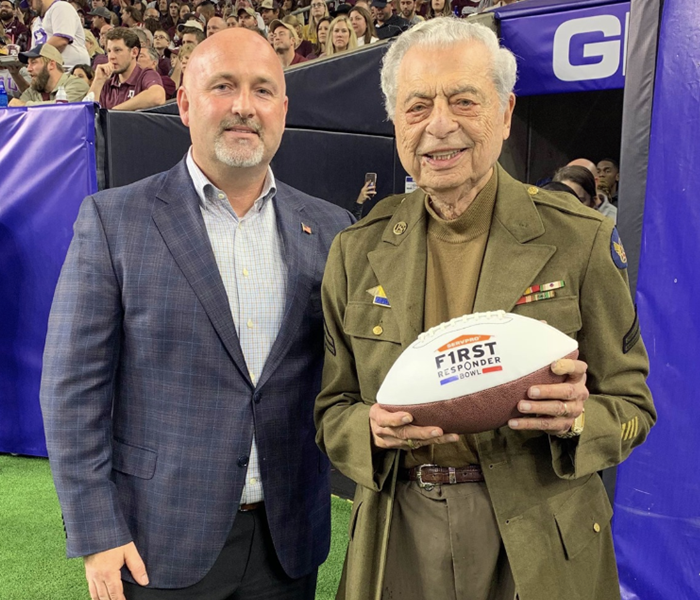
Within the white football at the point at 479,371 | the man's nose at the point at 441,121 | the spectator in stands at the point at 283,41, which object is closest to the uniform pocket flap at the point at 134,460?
the white football at the point at 479,371

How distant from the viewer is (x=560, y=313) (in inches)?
51.6

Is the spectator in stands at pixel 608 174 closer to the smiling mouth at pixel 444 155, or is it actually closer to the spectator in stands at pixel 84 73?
the smiling mouth at pixel 444 155

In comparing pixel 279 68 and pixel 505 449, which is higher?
pixel 279 68

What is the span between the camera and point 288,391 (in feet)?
5.39

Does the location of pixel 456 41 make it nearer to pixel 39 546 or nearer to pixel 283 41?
pixel 39 546

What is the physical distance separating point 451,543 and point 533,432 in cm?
24

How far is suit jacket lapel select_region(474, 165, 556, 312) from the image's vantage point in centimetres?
132

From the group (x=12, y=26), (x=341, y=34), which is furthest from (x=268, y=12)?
(x=12, y=26)

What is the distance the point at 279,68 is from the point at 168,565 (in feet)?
3.64

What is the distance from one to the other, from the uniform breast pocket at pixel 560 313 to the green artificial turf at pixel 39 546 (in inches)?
79.7

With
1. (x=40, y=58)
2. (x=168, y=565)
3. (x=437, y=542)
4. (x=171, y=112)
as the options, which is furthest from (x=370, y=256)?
(x=40, y=58)

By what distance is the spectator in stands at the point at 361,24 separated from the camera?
680 centimetres

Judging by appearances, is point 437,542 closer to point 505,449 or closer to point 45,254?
point 505,449

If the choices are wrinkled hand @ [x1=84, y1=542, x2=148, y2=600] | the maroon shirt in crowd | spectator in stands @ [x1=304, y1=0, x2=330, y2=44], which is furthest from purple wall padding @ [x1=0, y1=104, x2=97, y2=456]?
spectator in stands @ [x1=304, y1=0, x2=330, y2=44]
